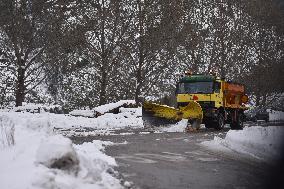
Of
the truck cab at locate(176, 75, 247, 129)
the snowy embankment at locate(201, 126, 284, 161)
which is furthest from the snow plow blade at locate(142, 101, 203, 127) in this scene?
the snowy embankment at locate(201, 126, 284, 161)

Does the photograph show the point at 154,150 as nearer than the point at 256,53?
Yes

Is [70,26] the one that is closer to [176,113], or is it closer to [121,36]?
[121,36]

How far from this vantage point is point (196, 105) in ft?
76.1

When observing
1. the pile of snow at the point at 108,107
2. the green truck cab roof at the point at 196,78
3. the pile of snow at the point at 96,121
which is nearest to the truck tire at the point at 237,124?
the green truck cab roof at the point at 196,78

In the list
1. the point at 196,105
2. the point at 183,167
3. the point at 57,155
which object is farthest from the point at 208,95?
the point at 57,155

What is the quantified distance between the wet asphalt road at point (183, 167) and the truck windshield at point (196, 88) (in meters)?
8.98

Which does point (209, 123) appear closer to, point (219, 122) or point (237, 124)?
point (219, 122)

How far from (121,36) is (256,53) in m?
23.8

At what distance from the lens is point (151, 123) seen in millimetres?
24375

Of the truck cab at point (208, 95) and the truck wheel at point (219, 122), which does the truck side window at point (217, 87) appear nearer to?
the truck cab at point (208, 95)

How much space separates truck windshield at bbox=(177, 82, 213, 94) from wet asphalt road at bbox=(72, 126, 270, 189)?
8976 millimetres

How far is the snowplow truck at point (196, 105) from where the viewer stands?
2342 cm

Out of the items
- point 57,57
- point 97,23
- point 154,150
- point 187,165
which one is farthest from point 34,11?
point 187,165

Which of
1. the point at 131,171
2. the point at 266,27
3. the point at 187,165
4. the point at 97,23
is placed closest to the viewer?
the point at 131,171
